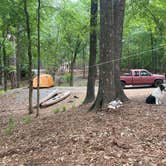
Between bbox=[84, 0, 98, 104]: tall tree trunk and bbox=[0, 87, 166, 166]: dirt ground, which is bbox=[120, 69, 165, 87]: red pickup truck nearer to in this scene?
bbox=[84, 0, 98, 104]: tall tree trunk

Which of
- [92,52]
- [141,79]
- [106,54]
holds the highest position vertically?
[92,52]

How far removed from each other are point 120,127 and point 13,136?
8.31ft

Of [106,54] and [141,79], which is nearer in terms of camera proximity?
[106,54]

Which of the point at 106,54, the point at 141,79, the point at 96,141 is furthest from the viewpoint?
the point at 141,79

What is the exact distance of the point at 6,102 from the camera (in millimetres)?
16422

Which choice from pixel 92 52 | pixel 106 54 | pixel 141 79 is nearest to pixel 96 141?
pixel 106 54

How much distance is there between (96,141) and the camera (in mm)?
5305

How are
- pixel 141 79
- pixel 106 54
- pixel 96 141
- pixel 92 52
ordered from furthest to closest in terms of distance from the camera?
pixel 141 79 < pixel 92 52 < pixel 106 54 < pixel 96 141

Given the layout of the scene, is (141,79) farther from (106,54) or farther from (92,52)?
(106,54)

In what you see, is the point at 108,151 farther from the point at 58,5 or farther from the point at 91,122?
the point at 58,5

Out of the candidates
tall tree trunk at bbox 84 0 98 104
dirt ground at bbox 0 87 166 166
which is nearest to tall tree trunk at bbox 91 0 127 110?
dirt ground at bbox 0 87 166 166

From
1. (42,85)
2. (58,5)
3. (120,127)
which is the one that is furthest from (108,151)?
(42,85)

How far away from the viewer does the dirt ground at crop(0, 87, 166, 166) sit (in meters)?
4.73

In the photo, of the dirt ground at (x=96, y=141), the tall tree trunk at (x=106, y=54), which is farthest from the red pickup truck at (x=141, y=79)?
the tall tree trunk at (x=106, y=54)
